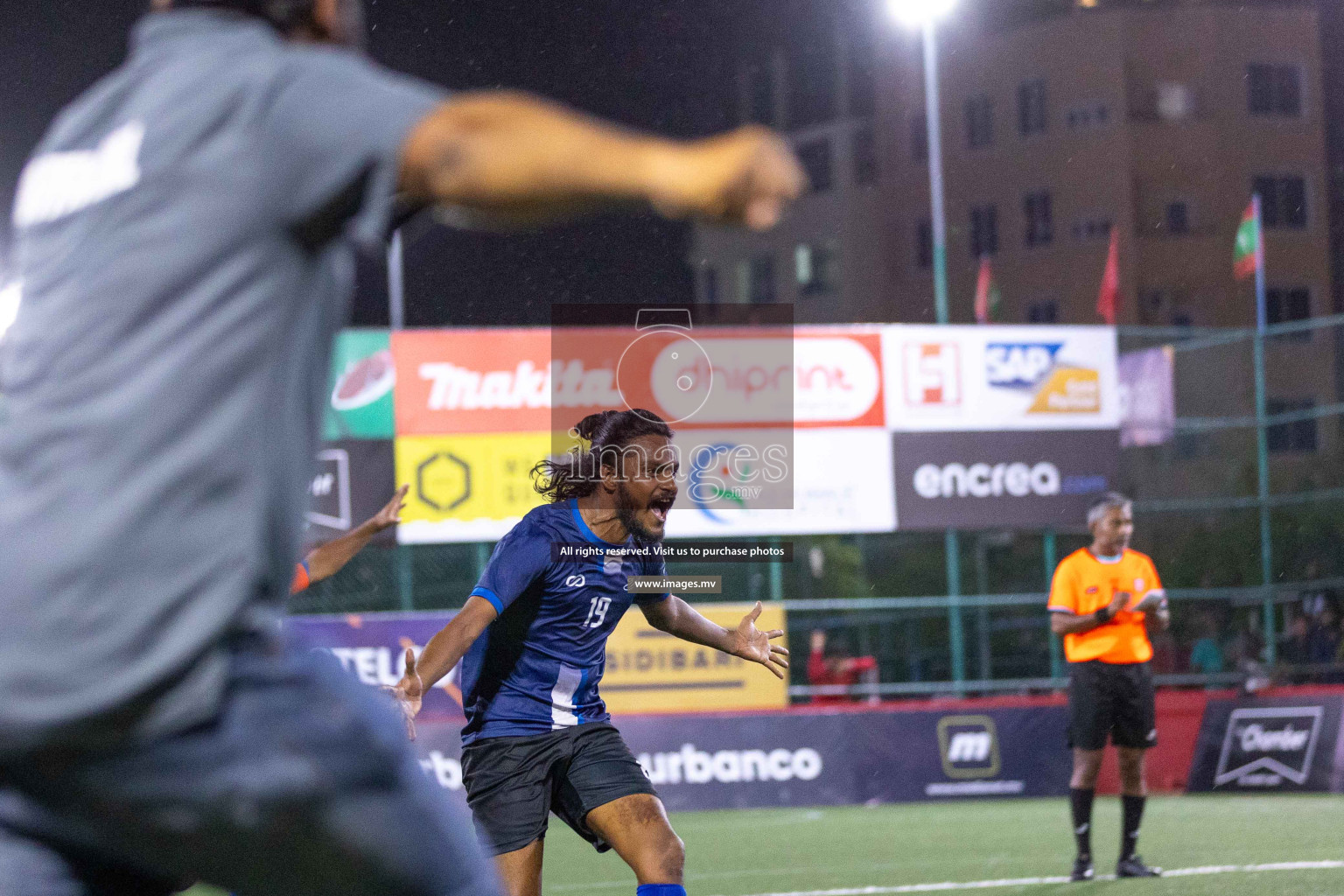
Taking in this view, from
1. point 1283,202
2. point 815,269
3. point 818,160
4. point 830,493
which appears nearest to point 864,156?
point 818,160

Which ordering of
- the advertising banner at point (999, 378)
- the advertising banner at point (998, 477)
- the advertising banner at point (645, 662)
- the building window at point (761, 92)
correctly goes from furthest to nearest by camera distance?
the building window at point (761, 92) → the advertising banner at point (999, 378) → the advertising banner at point (998, 477) → the advertising banner at point (645, 662)

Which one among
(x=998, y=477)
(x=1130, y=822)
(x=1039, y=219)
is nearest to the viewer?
(x=1130, y=822)

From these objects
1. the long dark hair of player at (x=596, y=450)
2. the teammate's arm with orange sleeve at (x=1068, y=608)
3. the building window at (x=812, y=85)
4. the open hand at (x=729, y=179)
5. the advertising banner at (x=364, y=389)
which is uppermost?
the building window at (x=812, y=85)

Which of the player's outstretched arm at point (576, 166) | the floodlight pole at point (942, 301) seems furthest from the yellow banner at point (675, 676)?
the player's outstretched arm at point (576, 166)

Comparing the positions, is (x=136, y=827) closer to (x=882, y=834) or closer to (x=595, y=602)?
(x=595, y=602)

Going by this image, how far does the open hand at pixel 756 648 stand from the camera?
5605mm

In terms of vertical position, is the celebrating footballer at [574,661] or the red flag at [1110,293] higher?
the red flag at [1110,293]

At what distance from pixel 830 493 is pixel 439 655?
50.7 ft

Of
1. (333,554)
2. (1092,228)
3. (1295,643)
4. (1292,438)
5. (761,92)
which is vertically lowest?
(1295,643)

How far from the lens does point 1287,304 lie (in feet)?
185

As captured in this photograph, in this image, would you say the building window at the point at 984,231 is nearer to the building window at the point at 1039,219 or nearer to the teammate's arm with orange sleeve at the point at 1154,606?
the building window at the point at 1039,219

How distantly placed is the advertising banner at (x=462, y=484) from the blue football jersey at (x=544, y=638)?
44.9ft

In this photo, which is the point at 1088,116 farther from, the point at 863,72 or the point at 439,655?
the point at 439,655

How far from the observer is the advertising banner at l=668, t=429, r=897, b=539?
20.2 meters
